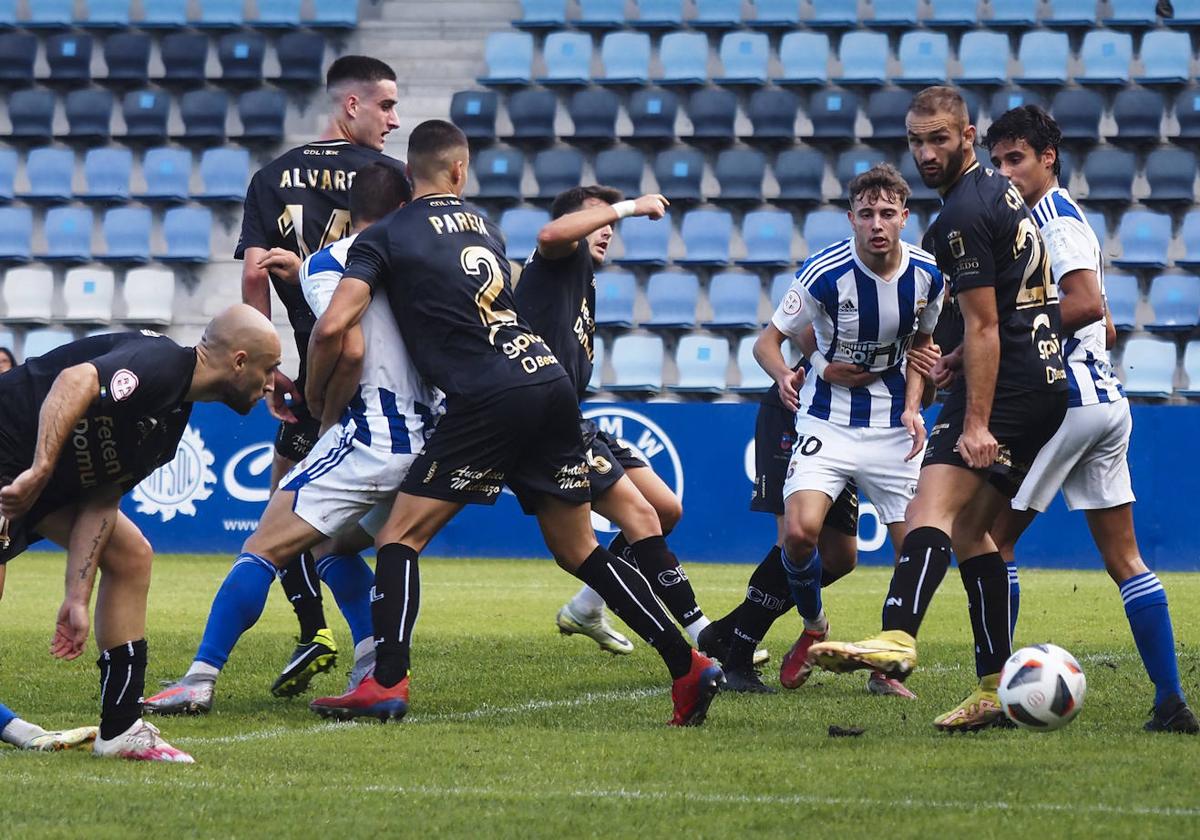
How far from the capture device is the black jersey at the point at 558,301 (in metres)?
7.05

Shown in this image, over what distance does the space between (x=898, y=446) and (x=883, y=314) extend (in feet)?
1.87

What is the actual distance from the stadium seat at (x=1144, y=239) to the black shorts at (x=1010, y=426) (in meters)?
12.9

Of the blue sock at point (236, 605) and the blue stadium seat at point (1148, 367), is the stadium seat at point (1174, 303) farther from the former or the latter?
the blue sock at point (236, 605)

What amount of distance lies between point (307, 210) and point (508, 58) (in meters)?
14.0

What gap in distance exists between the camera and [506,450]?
601 centimetres

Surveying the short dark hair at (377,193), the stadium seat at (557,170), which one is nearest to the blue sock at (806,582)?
the short dark hair at (377,193)

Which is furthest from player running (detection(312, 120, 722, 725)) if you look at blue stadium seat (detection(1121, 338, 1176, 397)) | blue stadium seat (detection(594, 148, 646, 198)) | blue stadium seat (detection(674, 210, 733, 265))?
blue stadium seat (detection(594, 148, 646, 198))

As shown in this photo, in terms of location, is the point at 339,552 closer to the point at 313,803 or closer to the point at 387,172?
the point at 387,172

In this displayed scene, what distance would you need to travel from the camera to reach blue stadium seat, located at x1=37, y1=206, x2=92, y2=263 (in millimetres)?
20234

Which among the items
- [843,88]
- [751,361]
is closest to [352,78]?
[751,361]

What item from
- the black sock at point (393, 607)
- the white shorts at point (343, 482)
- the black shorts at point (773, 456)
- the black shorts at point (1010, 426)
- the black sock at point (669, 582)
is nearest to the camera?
the black shorts at point (1010, 426)

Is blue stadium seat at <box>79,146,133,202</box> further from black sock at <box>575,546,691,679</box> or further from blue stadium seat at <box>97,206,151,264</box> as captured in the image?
black sock at <box>575,546,691,679</box>

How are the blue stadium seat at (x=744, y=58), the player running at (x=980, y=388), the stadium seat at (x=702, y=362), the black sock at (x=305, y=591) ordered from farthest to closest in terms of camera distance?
1. the blue stadium seat at (x=744, y=58)
2. the stadium seat at (x=702, y=362)
3. the black sock at (x=305, y=591)
4. the player running at (x=980, y=388)

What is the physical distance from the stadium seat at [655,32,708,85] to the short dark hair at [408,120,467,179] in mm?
14164
